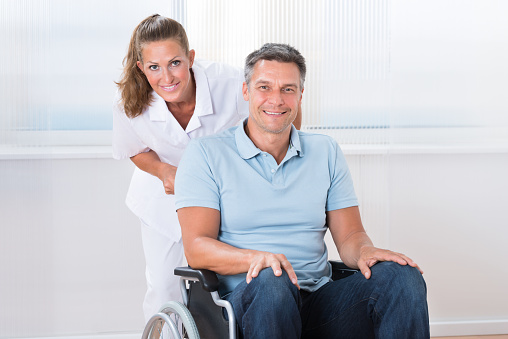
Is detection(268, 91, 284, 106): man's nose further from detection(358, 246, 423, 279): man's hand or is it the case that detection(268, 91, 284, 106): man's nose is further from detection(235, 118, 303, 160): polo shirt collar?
detection(358, 246, 423, 279): man's hand

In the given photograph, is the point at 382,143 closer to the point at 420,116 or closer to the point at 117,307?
the point at 420,116

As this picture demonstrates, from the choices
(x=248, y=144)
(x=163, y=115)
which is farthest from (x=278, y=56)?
(x=163, y=115)

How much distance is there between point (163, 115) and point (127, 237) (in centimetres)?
104

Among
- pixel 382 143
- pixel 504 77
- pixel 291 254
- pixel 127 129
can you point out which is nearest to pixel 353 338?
pixel 291 254

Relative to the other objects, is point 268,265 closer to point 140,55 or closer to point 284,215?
point 284,215

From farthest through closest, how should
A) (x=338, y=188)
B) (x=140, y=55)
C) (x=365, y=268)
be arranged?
(x=140, y=55)
(x=338, y=188)
(x=365, y=268)

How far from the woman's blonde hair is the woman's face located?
0.02m

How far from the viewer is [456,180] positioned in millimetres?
3086

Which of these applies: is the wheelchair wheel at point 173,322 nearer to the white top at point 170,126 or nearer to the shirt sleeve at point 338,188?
the white top at point 170,126

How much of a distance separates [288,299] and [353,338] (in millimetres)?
289

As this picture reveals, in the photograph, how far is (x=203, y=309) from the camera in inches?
64.4

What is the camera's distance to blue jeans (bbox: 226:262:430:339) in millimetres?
1374

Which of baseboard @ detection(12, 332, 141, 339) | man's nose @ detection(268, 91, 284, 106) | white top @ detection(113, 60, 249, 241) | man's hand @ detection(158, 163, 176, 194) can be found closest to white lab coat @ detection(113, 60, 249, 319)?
white top @ detection(113, 60, 249, 241)

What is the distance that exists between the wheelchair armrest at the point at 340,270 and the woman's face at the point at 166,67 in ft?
2.33
